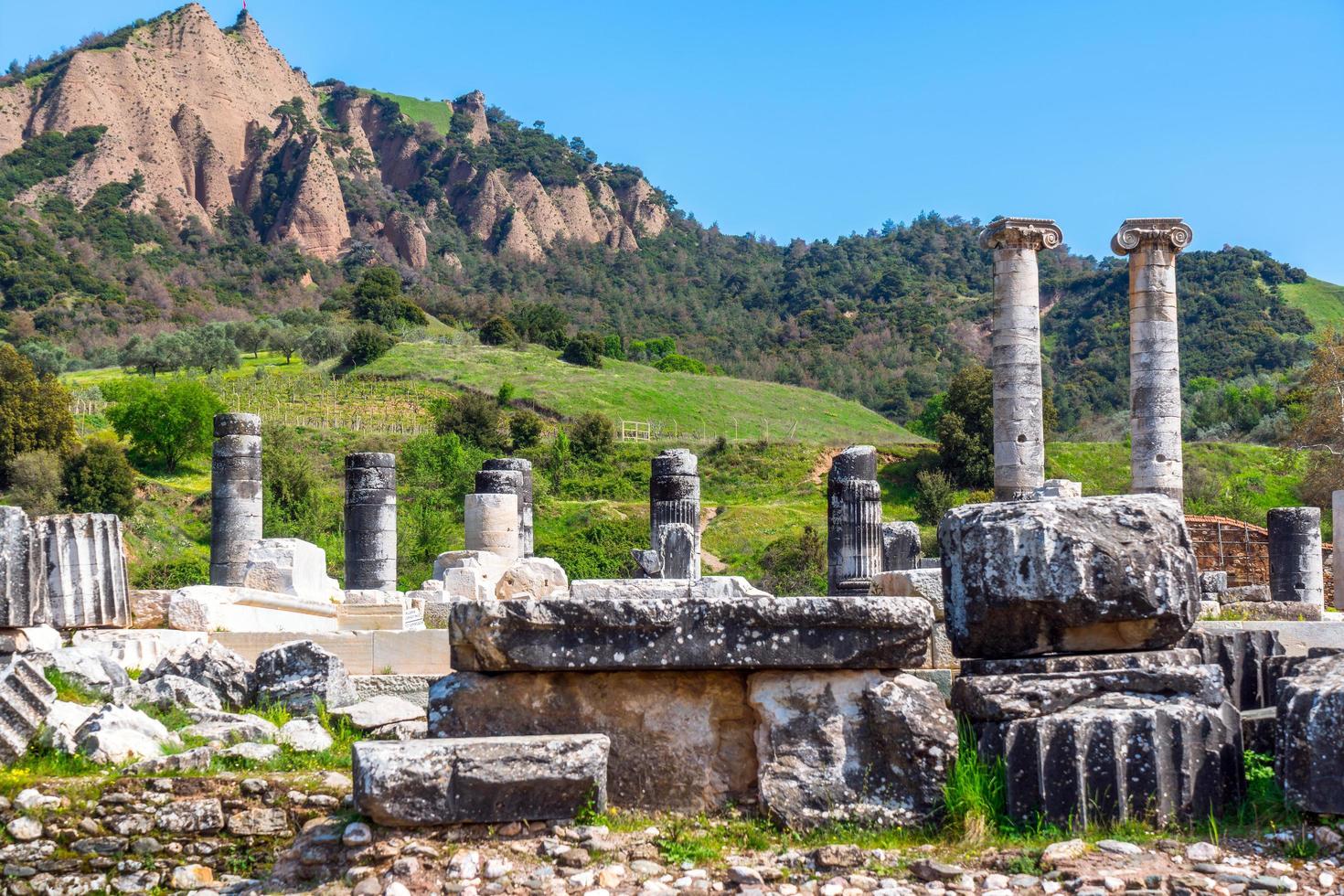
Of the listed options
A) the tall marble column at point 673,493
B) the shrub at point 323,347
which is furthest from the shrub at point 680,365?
the tall marble column at point 673,493

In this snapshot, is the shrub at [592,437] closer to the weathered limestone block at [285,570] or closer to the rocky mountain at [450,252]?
the rocky mountain at [450,252]

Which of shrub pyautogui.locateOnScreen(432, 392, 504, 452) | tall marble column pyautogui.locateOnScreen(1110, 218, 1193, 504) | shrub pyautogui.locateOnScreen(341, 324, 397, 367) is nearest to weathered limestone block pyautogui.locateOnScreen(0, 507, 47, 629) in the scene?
tall marble column pyautogui.locateOnScreen(1110, 218, 1193, 504)

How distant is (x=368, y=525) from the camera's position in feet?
74.7

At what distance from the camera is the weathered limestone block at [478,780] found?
16.8 feet

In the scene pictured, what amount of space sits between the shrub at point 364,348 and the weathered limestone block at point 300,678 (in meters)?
53.8

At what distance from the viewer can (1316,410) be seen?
36625 millimetres

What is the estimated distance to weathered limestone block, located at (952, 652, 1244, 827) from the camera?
521 centimetres

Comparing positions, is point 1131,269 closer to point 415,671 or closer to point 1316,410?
point 415,671

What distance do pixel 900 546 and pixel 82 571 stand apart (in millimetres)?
14475

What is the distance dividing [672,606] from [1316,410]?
35.7 meters

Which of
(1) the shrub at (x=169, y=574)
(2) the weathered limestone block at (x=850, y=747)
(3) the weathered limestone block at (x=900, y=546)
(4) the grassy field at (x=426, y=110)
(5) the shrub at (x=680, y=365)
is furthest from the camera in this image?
(4) the grassy field at (x=426, y=110)

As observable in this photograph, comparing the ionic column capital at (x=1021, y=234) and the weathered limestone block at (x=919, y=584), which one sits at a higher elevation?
the ionic column capital at (x=1021, y=234)

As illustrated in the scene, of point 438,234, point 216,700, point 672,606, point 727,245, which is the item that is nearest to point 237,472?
point 216,700

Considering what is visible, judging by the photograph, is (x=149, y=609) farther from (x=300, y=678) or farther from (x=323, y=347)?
(x=323, y=347)
